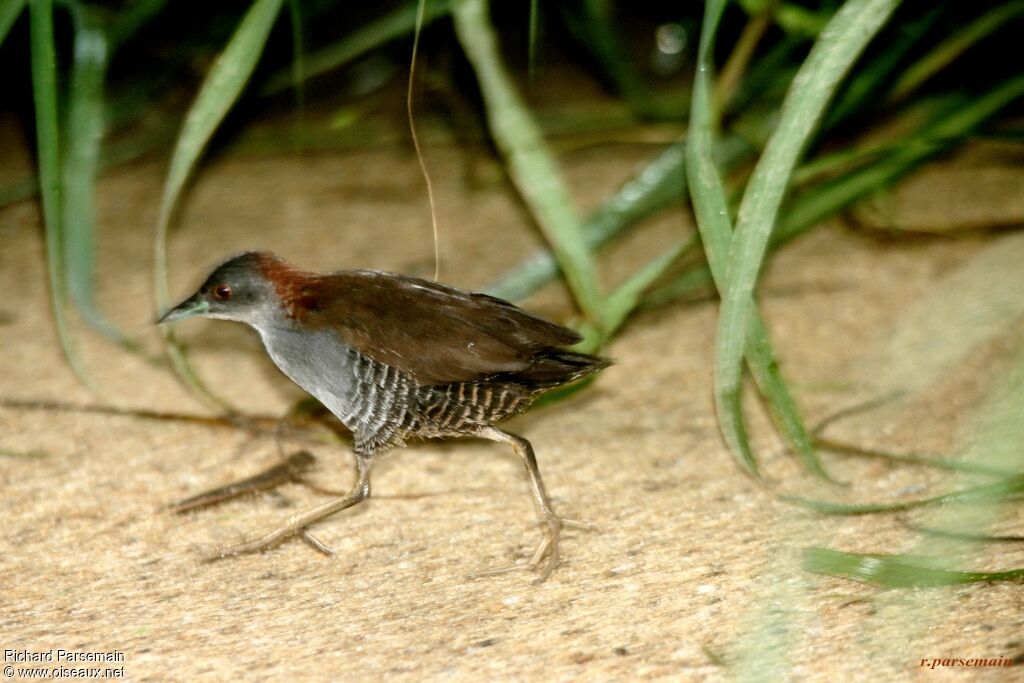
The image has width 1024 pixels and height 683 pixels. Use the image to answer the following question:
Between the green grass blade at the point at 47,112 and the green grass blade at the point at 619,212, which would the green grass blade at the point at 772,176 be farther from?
the green grass blade at the point at 47,112

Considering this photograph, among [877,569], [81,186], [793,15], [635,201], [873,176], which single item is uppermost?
[793,15]

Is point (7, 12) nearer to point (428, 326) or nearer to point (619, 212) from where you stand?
point (428, 326)

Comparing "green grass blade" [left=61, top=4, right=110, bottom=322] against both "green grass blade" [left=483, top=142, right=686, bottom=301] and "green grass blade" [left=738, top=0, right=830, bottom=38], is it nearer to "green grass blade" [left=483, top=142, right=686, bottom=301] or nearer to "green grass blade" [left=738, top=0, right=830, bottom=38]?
"green grass blade" [left=483, top=142, right=686, bottom=301]

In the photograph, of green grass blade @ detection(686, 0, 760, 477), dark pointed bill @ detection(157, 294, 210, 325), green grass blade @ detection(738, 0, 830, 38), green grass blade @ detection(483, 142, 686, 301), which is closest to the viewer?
green grass blade @ detection(686, 0, 760, 477)

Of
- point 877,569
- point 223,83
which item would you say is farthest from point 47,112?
point 877,569

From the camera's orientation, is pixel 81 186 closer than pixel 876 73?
Yes

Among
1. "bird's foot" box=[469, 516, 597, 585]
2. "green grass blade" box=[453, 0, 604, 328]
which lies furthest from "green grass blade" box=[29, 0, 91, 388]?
"bird's foot" box=[469, 516, 597, 585]
